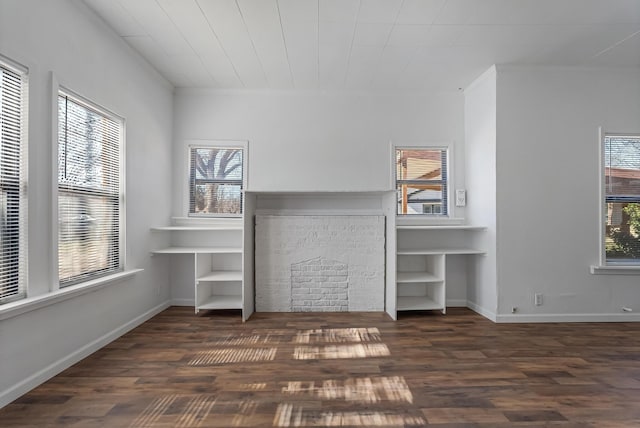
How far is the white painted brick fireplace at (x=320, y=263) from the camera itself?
4129 mm

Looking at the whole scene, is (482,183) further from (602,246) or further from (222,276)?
(222,276)

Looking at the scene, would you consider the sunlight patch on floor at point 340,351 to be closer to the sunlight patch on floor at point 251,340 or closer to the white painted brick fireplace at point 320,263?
the sunlight patch on floor at point 251,340

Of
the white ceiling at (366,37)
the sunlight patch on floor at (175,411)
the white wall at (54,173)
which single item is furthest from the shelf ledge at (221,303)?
the white ceiling at (366,37)

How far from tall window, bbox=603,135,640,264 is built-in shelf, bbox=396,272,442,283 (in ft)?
6.29

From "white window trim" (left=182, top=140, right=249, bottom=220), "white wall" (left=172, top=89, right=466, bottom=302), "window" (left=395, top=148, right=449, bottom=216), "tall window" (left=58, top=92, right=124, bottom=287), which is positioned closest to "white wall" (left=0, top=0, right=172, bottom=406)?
"tall window" (left=58, top=92, right=124, bottom=287)

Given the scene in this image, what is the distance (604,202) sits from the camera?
375 cm

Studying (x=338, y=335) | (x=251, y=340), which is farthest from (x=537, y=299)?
(x=251, y=340)

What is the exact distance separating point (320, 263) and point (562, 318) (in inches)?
110

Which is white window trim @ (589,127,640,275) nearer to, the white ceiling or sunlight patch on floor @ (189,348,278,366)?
the white ceiling

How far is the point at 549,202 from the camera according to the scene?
3.73m

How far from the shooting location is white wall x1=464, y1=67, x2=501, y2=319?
12.5 feet

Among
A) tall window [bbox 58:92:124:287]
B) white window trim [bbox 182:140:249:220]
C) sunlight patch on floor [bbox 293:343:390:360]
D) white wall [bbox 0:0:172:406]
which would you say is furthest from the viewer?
white window trim [bbox 182:140:249:220]

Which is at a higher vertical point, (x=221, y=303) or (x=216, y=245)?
(x=216, y=245)

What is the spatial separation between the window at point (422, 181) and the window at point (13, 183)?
381 cm
